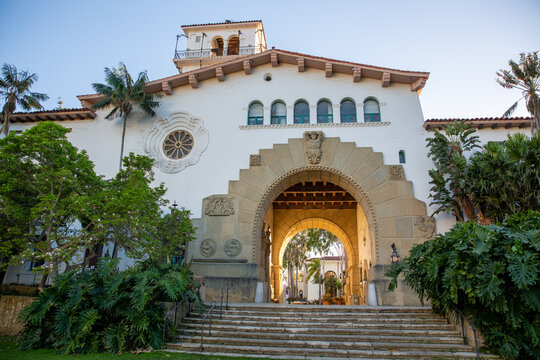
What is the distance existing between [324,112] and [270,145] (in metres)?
3.36

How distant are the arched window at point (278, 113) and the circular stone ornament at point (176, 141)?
359 centimetres

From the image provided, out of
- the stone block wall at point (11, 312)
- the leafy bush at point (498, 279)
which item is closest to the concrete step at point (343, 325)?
the leafy bush at point (498, 279)

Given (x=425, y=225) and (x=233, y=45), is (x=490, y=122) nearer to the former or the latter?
(x=425, y=225)

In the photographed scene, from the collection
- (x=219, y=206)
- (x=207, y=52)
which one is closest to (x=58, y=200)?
(x=219, y=206)

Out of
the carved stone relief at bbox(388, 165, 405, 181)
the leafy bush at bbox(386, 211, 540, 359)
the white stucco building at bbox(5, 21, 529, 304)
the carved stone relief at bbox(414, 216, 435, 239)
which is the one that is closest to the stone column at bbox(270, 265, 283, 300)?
the white stucco building at bbox(5, 21, 529, 304)

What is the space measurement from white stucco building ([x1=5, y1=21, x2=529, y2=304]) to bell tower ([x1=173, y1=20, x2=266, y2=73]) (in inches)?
531

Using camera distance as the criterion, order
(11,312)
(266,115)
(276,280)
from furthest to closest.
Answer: (276,280) < (266,115) < (11,312)

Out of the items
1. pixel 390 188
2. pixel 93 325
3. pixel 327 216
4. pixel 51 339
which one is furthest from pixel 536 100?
pixel 51 339

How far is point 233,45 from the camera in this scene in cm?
3350

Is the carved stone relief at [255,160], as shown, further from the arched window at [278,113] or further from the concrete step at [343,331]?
the concrete step at [343,331]

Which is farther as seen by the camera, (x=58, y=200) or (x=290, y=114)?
(x=290, y=114)

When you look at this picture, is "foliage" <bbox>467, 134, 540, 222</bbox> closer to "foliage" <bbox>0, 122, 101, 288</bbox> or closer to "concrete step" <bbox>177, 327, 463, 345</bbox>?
"concrete step" <bbox>177, 327, 463, 345</bbox>

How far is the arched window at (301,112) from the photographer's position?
18.7 m

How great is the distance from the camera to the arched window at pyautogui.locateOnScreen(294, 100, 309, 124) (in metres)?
18.7
